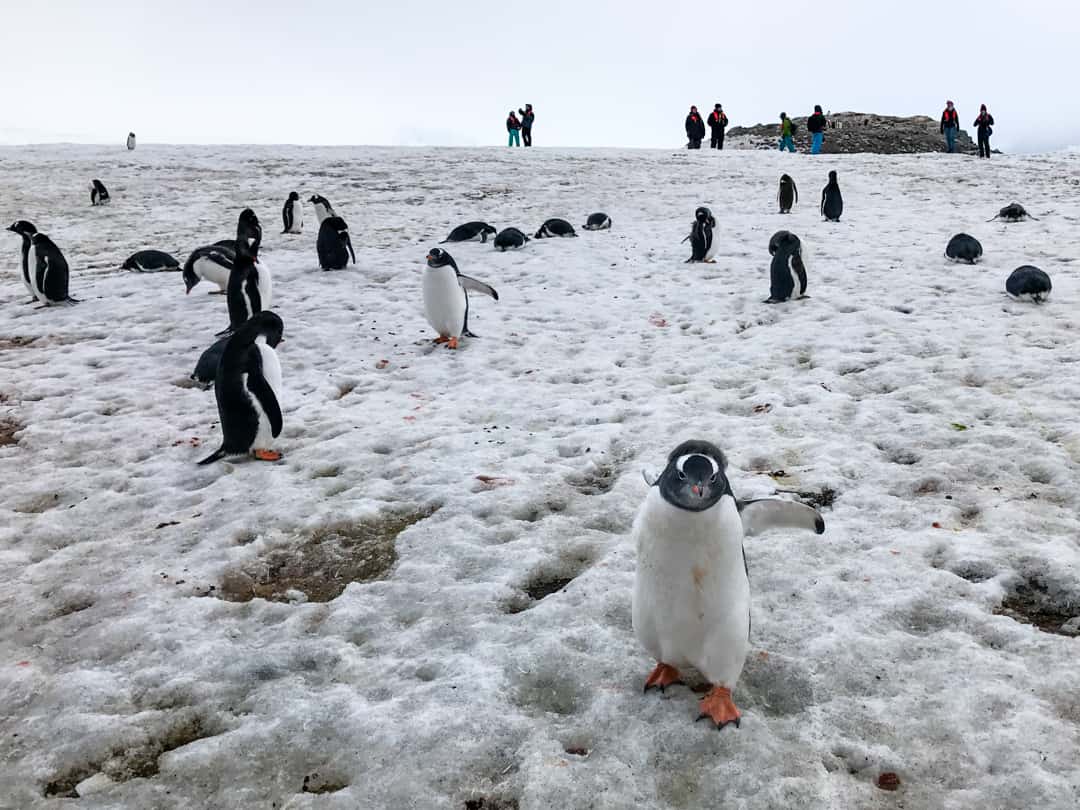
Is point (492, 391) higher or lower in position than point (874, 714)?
higher

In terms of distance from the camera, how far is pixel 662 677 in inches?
119

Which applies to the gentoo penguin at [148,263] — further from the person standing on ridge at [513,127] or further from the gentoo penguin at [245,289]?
the person standing on ridge at [513,127]

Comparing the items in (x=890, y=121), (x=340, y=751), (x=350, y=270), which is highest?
(x=890, y=121)

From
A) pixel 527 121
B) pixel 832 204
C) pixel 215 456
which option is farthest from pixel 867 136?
pixel 215 456

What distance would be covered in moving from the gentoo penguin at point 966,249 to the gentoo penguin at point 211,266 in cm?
1003

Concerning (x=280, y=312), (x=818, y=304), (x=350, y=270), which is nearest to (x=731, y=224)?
(x=818, y=304)

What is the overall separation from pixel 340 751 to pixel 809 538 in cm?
265

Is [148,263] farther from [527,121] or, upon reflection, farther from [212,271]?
[527,121]

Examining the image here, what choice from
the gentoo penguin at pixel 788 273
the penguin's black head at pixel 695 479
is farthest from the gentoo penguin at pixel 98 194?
the penguin's black head at pixel 695 479

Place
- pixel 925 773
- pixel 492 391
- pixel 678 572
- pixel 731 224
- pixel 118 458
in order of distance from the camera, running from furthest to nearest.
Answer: pixel 731 224
pixel 492 391
pixel 118 458
pixel 678 572
pixel 925 773

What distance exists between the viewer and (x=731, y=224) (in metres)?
14.7

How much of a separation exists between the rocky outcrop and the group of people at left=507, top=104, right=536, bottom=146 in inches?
411

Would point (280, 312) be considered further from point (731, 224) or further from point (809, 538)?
point (731, 224)

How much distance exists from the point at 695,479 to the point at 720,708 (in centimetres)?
94
